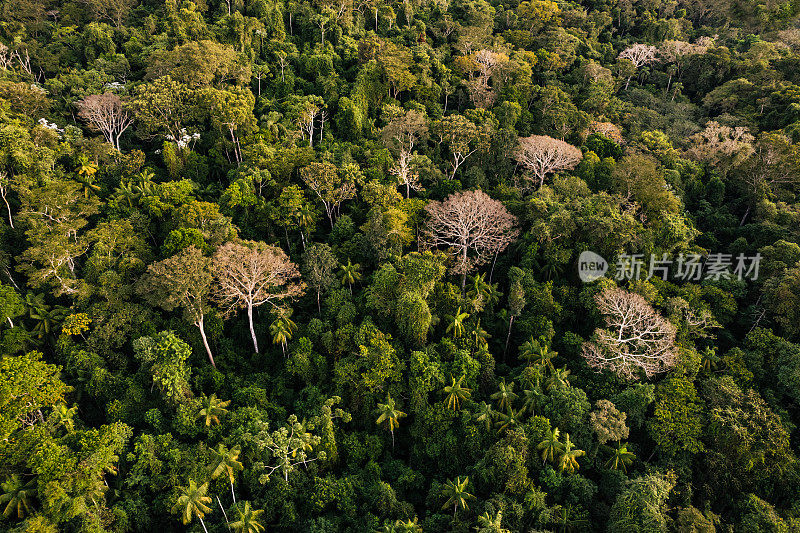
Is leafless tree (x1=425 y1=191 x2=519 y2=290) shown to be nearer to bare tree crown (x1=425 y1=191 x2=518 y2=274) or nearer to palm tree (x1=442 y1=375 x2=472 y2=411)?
bare tree crown (x1=425 y1=191 x2=518 y2=274)

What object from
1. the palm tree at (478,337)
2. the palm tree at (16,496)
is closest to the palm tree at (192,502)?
the palm tree at (16,496)

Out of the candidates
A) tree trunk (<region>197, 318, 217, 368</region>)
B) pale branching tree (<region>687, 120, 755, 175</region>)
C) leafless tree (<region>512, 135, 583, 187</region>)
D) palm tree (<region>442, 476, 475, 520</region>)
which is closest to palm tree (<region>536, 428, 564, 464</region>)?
palm tree (<region>442, 476, 475, 520</region>)

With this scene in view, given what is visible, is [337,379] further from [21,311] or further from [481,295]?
[21,311]

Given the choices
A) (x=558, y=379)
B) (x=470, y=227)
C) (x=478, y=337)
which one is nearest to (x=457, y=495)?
(x=558, y=379)

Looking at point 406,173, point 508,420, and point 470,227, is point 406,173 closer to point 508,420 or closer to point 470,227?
point 470,227

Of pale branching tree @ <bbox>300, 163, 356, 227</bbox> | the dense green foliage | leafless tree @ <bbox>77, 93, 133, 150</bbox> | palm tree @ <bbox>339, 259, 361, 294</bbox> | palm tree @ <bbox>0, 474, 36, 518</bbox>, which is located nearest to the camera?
palm tree @ <bbox>0, 474, 36, 518</bbox>

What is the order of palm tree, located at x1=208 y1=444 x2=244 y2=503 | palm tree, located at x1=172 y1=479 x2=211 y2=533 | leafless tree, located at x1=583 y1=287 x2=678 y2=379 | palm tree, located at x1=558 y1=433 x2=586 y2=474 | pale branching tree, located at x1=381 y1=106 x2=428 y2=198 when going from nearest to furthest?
palm tree, located at x1=172 y1=479 x2=211 y2=533 < palm tree, located at x1=208 y1=444 x2=244 y2=503 < palm tree, located at x1=558 y1=433 x2=586 y2=474 < leafless tree, located at x1=583 y1=287 x2=678 y2=379 < pale branching tree, located at x1=381 y1=106 x2=428 y2=198
